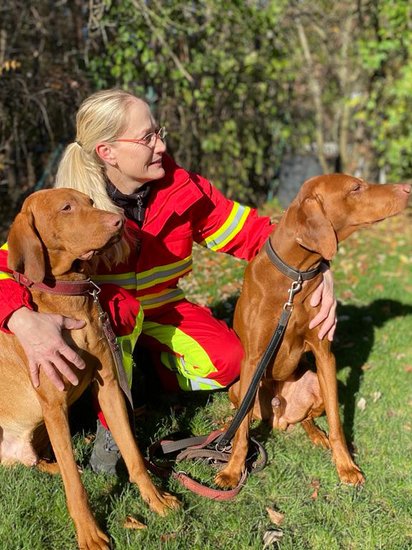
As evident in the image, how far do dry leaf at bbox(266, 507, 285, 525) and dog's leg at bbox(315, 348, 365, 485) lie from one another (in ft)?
1.49

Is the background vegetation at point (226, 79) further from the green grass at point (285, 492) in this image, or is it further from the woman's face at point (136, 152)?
the green grass at point (285, 492)

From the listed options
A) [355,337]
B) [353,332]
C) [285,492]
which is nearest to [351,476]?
[285,492]

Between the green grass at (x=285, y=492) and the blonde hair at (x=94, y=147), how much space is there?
1189 mm

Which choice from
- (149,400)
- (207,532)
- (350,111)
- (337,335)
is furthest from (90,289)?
(350,111)

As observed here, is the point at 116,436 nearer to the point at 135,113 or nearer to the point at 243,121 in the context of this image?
the point at 135,113

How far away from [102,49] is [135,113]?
4689 millimetres

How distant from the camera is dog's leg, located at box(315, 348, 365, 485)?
10.6 feet

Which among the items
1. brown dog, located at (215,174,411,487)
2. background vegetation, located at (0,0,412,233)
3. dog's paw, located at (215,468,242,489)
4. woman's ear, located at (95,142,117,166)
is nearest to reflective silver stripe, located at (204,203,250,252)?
brown dog, located at (215,174,411,487)

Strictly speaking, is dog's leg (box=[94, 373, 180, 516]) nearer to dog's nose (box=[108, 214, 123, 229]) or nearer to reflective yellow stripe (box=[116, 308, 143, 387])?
reflective yellow stripe (box=[116, 308, 143, 387])

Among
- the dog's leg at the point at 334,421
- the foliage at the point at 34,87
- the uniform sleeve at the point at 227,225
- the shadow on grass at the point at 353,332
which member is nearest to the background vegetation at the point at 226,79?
the foliage at the point at 34,87

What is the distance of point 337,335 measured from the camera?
5.32 m

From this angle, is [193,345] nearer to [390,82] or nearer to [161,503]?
[161,503]

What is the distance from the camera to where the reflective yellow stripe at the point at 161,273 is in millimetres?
3488

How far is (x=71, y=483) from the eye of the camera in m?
2.52
